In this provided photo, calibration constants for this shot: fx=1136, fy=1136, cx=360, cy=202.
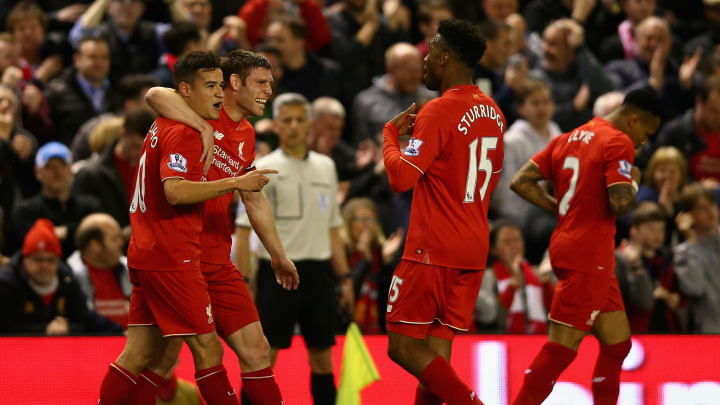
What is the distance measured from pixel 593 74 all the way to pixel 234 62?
6349 mm

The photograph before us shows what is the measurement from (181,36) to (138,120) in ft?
5.56

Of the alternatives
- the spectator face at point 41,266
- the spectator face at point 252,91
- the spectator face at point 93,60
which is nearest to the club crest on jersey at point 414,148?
the spectator face at point 252,91

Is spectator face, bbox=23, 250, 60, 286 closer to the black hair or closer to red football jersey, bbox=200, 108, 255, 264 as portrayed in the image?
red football jersey, bbox=200, 108, 255, 264

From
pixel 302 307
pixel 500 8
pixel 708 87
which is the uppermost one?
pixel 500 8

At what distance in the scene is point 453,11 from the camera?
12.9 metres

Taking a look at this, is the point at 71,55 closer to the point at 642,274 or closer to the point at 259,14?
the point at 259,14

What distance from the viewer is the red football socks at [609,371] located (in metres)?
6.96

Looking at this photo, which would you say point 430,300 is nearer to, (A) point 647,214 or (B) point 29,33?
(A) point 647,214

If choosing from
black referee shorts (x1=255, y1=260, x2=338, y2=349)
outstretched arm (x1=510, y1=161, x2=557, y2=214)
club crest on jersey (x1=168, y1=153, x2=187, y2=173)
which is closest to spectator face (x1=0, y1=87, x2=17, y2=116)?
black referee shorts (x1=255, y1=260, x2=338, y2=349)

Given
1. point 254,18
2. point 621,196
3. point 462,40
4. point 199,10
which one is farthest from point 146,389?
point 254,18

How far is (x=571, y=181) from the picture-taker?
22.7 ft

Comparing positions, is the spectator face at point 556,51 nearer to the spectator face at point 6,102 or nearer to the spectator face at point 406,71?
the spectator face at point 406,71

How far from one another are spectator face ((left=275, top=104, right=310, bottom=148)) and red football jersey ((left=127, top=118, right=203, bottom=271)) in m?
2.17

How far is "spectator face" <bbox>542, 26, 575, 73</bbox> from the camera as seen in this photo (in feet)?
38.7
